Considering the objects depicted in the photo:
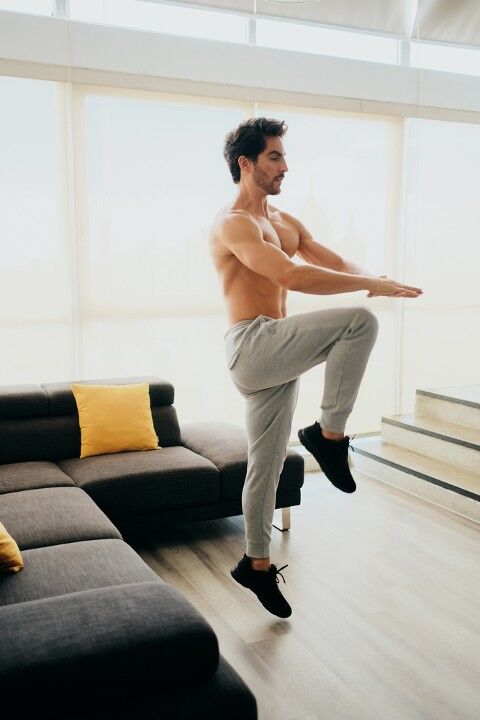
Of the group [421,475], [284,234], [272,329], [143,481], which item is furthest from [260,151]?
[421,475]

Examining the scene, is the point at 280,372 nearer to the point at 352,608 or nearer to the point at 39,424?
the point at 352,608

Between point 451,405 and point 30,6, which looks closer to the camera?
point 30,6

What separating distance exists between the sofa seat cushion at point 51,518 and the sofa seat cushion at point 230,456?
77cm

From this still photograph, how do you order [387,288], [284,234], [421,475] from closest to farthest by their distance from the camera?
[387,288] < [284,234] < [421,475]

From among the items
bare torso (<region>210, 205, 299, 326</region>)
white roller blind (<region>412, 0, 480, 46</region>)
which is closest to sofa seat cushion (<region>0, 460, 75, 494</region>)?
bare torso (<region>210, 205, 299, 326</region>)

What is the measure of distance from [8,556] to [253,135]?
1.62 meters

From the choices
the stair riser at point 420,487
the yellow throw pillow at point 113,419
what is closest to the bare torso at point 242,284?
the yellow throw pillow at point 113,419

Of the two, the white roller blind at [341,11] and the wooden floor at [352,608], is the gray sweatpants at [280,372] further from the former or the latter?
the white roller blind at [341,11]

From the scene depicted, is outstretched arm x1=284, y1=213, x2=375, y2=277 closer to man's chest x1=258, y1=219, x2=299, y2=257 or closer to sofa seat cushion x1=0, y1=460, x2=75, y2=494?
man's chest x1=258, y1=219, x2=299, y2=257

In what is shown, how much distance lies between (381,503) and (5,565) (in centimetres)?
263

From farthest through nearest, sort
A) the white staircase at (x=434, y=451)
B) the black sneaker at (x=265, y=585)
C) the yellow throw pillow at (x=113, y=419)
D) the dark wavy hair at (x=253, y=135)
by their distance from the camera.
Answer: the white staircase at (x=434, y=451) → the yellow throw pillow at (x=113, y=419) → the black sneaker at (x=265, y=585) → the dark wavy hair at (x=253, y=135)

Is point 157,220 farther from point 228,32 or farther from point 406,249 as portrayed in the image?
point 406,249

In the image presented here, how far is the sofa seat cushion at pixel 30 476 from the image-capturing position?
332 cm

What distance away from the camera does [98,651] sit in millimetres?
1646
